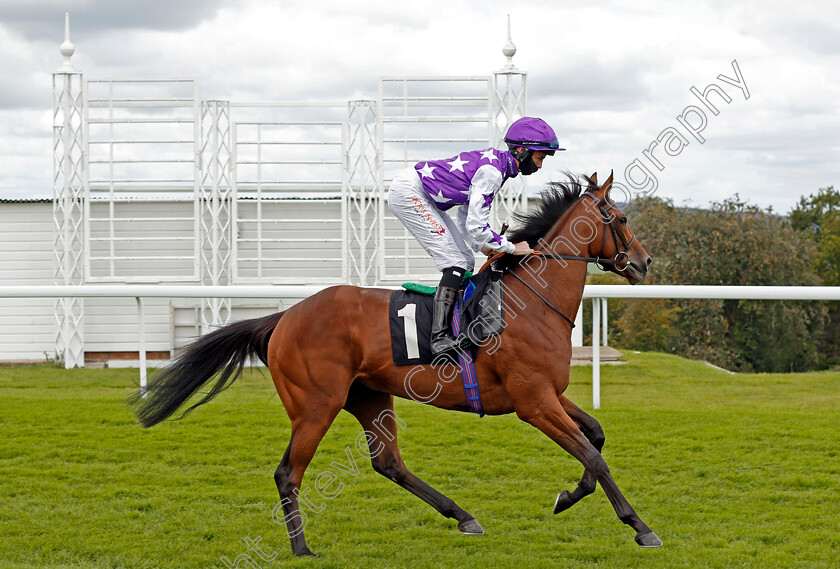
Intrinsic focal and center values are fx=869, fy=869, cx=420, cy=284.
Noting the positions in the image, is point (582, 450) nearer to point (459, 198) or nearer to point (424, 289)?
point (424, 289)

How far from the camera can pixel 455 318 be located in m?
3.90

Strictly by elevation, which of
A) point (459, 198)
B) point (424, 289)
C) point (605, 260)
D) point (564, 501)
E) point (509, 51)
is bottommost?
point (564, 501)

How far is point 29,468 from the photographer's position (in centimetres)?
521

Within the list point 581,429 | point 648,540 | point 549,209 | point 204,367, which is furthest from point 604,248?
point 204,367

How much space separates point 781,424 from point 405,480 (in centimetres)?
322

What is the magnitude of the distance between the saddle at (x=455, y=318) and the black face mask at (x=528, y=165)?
49cm

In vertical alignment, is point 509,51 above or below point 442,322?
above

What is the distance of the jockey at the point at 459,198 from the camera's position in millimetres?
3781

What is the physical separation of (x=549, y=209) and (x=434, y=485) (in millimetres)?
1716

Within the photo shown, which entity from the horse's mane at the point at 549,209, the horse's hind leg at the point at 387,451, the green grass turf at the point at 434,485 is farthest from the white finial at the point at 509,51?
the horse's hind leg at the point at 387,451

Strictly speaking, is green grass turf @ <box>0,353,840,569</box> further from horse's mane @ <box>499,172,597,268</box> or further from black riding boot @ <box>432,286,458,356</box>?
horse's mane @ <box>499,172,597,268</box>

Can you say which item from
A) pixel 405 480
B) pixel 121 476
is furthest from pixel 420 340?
pixel 121 476

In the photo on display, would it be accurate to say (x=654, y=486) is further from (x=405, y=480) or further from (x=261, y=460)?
(x=261, y=460)

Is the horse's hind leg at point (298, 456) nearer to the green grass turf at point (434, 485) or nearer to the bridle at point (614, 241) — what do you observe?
the green grass turf at point (434, 485)
